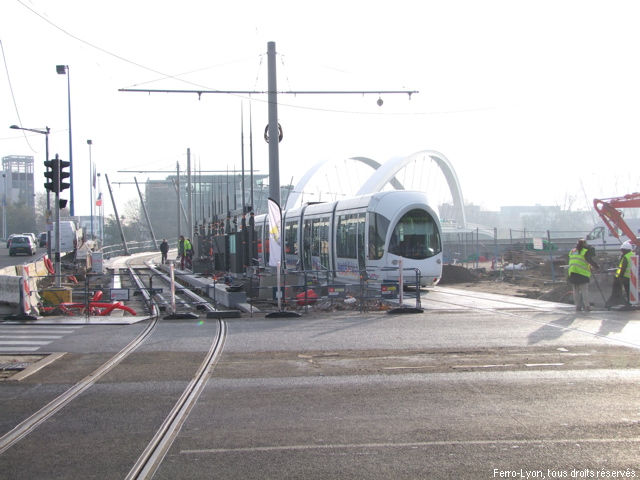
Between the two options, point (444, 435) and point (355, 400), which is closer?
point (444, 435)

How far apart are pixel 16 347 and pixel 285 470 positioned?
27.8 feet

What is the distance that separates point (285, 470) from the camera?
5707 mm

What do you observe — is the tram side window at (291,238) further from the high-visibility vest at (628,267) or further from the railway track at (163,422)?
the railway track at (163,422)

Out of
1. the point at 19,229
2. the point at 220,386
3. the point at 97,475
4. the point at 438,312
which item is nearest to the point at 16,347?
the point at 220,386

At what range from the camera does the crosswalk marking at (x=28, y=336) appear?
1248 cm

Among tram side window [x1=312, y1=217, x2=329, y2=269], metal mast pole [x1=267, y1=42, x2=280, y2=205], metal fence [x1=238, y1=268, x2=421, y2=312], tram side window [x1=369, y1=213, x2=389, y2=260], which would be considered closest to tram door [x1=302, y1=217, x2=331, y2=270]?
tram side window [x1=312, y1=217, x2=329, y2=269]

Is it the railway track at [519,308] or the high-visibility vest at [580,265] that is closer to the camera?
Answer: the railway track at [519,308]

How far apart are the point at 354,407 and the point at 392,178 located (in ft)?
270

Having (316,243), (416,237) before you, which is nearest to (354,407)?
(416,237)

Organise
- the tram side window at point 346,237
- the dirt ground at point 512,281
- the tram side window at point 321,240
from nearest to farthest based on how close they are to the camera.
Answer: the dirt ground at point 512,281 < the tram side window at point 346,237 < the tram side window at point 321,240

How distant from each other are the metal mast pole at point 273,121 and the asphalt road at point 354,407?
10125 mm

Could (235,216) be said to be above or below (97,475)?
above

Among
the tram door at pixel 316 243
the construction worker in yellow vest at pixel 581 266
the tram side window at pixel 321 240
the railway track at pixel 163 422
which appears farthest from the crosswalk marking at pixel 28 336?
the tram door at pixel 316 243

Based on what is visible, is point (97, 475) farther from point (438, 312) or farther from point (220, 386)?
point (438, 312)
